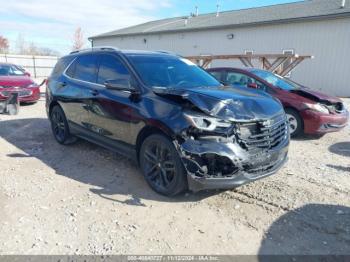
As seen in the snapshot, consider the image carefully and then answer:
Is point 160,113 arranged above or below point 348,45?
below

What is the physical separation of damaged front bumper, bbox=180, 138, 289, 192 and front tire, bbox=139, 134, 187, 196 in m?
0.16

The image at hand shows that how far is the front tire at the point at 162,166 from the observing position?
11.3 ft

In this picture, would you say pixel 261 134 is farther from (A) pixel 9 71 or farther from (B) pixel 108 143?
(A) pixel 9 71

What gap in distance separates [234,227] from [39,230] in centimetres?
207

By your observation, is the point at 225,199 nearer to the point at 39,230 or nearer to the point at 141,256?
the point at 141,256

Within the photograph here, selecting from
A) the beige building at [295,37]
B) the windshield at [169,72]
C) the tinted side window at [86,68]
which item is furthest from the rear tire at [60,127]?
the beige building at [295,37]

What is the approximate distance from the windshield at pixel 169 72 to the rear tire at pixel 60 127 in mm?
2287

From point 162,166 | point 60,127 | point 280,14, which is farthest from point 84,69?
point 280,14

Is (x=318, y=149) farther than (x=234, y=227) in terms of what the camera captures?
Yes

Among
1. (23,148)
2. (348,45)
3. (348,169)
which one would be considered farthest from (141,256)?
(348,45)

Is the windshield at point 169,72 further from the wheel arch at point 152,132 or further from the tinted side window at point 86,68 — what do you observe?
the tinted side window at point 86,68

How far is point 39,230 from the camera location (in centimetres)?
307

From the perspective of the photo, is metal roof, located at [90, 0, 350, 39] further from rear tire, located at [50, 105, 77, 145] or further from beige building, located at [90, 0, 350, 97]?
rear tire, located at [50, 105, 77, 145]

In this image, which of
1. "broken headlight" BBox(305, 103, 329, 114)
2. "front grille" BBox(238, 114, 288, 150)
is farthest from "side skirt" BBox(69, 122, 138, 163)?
"broken headlight" BBox(305, 103, 329, 114)
